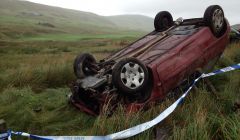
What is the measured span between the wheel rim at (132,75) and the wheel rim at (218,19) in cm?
223

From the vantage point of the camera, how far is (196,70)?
5.86 meters

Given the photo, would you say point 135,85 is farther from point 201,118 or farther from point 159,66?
point 201,118

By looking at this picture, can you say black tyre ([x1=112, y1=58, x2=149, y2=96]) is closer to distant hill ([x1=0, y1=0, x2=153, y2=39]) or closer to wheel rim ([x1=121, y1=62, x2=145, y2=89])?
wheel rim ([x1=121, y1=62, x2=145, y2=89])

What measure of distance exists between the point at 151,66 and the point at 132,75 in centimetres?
38

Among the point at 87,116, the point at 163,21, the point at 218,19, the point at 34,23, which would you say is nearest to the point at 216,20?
the point at 218,19

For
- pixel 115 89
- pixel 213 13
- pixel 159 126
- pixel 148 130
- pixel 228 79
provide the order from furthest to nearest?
pixel 228 79 → pixel 213 13 → pixel 115 89 → pixel 159 126 → pixel 148 130

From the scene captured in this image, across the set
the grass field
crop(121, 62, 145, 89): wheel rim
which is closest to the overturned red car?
crop(121, 62, 145, 89): wheel rim

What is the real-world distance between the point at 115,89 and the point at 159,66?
839 mm

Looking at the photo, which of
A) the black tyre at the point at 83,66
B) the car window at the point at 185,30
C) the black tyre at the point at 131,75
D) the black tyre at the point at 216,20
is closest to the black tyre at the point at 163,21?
the car window at the point at 185,30

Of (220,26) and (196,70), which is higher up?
(220,26)

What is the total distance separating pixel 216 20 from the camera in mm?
6383

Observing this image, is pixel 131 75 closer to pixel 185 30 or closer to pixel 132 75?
pixel 132 75

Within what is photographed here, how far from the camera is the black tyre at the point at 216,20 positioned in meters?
Result: 6.21

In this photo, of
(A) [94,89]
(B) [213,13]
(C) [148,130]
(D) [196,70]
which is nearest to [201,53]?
(D) [196,70]
